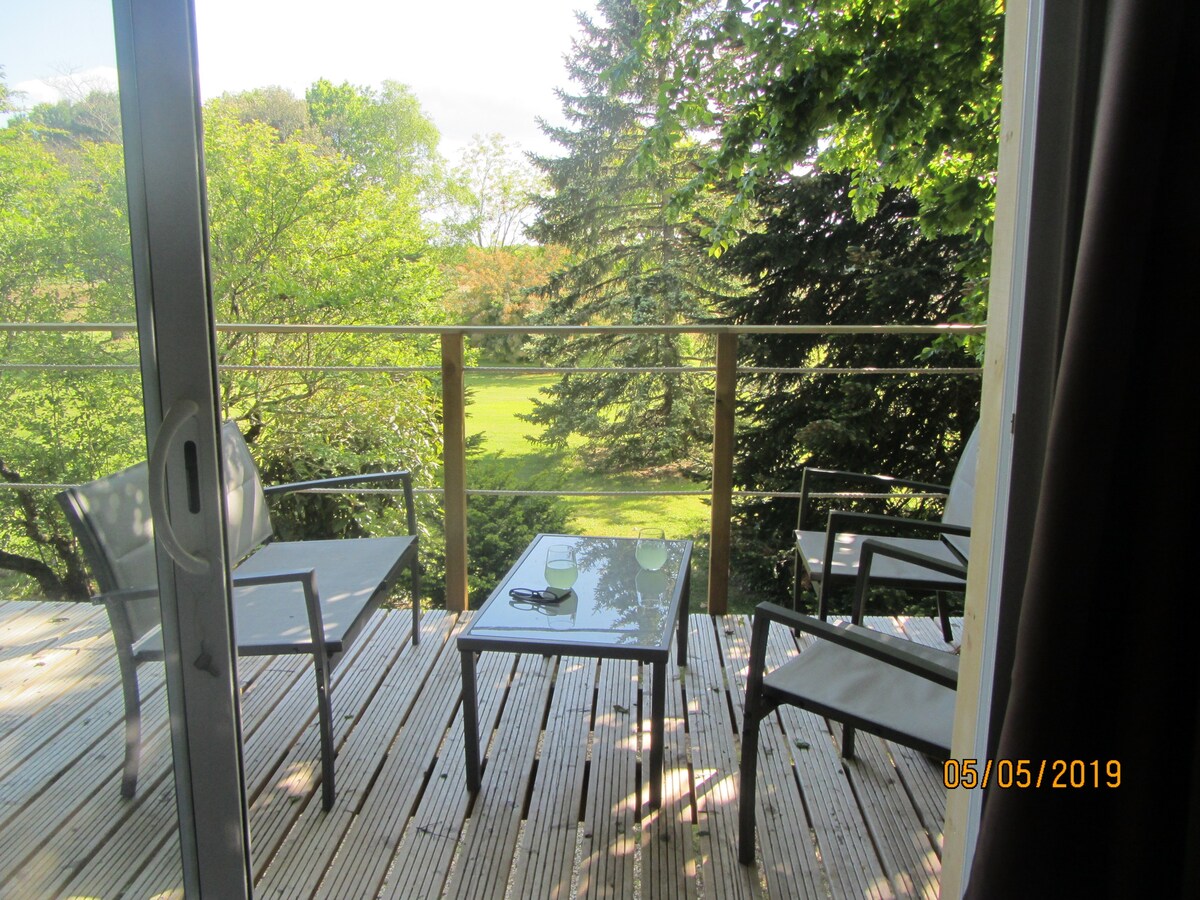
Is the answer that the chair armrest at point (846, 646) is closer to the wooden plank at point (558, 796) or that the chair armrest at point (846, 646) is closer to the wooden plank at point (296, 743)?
the wooden plank at point (558, 796)

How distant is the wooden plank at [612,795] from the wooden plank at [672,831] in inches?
1.4

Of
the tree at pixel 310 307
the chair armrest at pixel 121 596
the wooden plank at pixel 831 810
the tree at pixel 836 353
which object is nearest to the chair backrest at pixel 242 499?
the chair armrest at pixel 121 596

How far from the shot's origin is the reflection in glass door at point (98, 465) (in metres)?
1.03

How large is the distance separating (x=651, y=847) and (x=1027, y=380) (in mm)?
1241

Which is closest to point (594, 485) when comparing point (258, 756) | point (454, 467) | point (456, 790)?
point (454, 467)

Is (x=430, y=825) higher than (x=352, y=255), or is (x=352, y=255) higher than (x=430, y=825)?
(x=352, y=255)

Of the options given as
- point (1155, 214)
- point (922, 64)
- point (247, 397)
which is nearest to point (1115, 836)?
point (1155, 214)

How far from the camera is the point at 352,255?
8383mm

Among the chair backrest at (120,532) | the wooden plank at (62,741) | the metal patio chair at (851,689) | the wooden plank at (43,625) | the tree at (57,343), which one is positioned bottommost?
the metal patio chair at (851,689)

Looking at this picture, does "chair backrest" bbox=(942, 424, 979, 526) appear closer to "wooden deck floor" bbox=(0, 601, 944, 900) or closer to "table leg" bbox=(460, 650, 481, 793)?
"wooden deck floor" bbox=(0, 601, 944, 900)

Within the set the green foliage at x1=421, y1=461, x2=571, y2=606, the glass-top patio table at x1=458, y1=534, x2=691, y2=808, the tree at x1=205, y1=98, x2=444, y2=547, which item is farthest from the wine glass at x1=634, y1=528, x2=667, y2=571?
the tree at x1=205, y1=98, x2=444, y2=547

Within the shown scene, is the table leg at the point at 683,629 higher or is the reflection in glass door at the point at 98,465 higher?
the reflection in glass door at the point at 98,465

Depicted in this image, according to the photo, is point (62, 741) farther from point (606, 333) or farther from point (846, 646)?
point (606, 333)

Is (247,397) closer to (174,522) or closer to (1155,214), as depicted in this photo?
(174,522)
